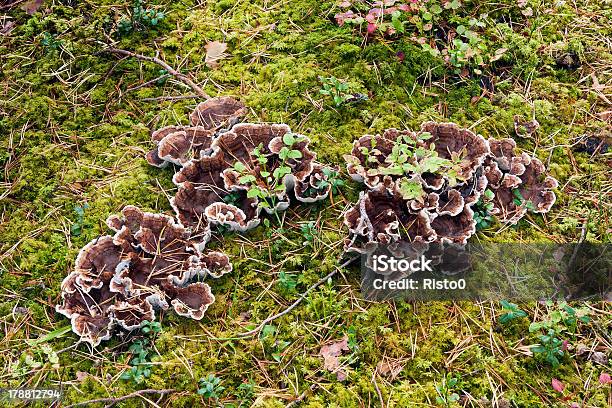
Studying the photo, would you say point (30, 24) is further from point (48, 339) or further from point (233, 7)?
point (48, 339)

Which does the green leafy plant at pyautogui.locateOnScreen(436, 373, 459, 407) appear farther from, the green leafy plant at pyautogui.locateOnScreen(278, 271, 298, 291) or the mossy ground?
the green leafy plant at pyautogui.locateOnScreen(278, 271, 298, 291)

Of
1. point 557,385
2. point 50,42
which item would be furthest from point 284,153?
point 50,42

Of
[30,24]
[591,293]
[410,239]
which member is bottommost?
[591,293]

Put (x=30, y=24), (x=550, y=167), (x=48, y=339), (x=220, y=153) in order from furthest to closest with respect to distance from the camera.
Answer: (x=30, y=24)
(x=550, y=167)
(x=220, y=153)
(x=48, y=339)

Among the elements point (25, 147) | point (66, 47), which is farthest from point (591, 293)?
point (66, 47)

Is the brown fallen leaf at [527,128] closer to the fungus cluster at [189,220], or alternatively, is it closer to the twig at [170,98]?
the fungus cluster at [189,220]

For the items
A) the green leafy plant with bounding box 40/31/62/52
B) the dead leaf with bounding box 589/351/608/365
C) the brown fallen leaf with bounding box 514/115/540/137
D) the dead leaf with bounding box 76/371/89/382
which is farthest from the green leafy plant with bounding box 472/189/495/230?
the green leafy plant with bounding box 40/31/62/52

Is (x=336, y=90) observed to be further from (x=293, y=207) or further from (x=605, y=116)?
(x=605, y=116)

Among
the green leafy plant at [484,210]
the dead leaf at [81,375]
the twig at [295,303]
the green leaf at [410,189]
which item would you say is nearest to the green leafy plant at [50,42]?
the dead leaf at [81,375]
